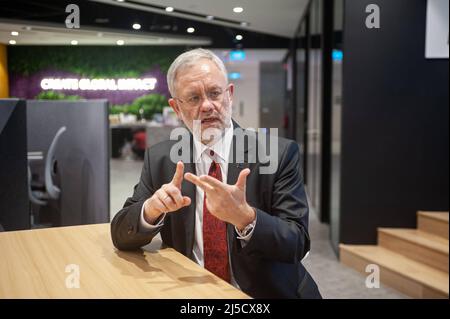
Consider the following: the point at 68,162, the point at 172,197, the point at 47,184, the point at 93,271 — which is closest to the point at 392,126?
the point at 68,162

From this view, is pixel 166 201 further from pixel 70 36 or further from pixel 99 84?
pixel 70 36

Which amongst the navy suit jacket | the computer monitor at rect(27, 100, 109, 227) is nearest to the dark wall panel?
the computer monitor at rect(27, 100, 109, 227)

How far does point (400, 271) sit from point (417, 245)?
0.33 m

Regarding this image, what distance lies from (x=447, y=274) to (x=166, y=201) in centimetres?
298

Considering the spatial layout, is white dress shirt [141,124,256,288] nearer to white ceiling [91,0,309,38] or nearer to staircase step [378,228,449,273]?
white ceiling [91,0,309,38]

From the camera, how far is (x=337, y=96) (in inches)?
174

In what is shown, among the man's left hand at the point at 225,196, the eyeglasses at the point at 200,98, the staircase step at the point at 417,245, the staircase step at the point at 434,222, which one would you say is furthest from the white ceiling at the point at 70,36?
the staircase step at the point at 434,222

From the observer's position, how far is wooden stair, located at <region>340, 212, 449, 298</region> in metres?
3.39

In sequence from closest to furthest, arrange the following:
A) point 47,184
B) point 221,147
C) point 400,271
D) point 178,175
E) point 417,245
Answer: point 178,175, point 221,147, point 47,184, point 400,271, point 417,245

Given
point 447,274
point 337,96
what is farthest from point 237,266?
point 337,96

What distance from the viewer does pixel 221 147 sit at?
1464mm

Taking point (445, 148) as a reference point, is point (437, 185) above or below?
below
